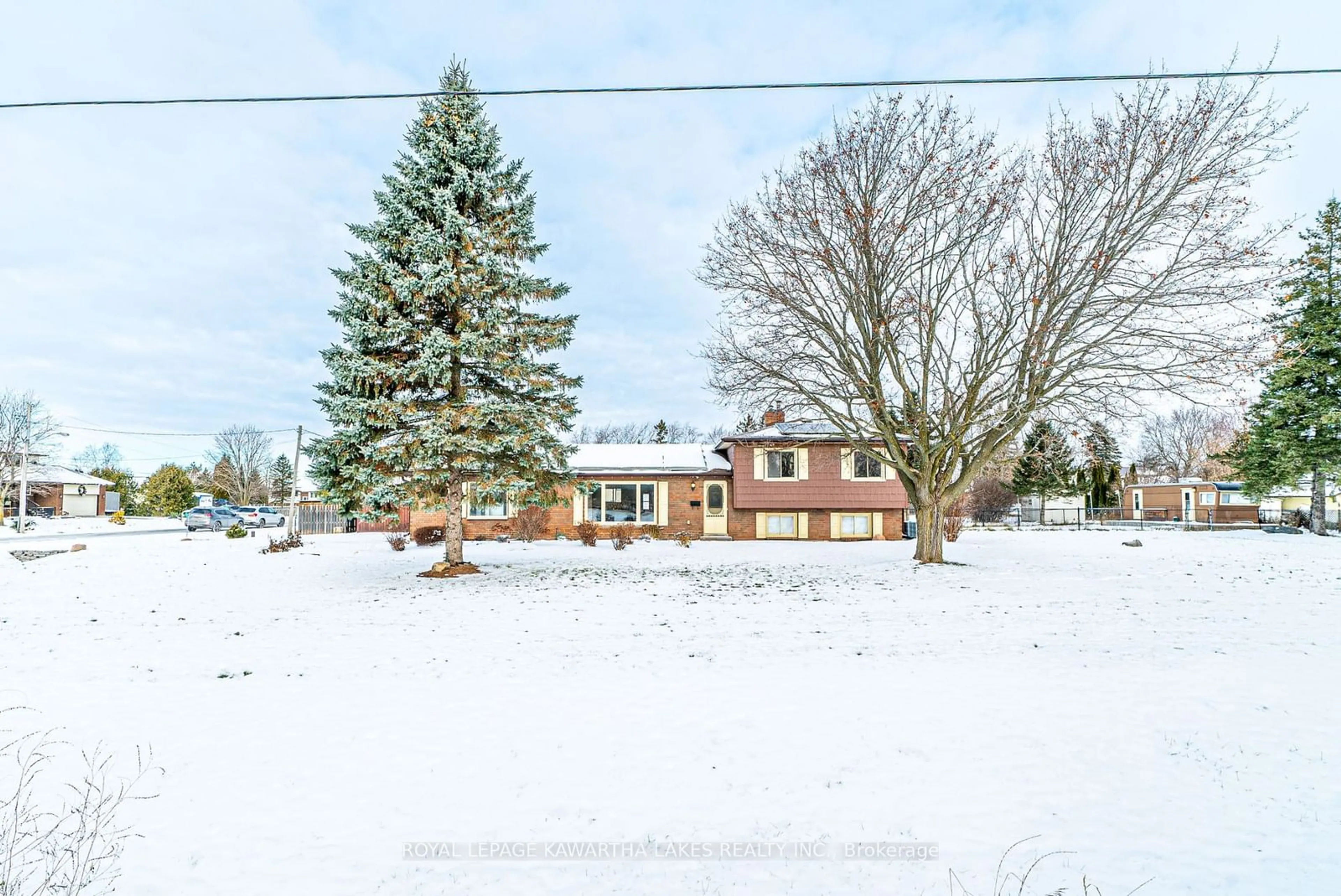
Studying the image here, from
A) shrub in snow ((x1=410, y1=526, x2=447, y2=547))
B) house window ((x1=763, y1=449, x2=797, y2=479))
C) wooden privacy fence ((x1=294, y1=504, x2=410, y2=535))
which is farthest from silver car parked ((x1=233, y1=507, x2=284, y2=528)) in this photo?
house window ((x1=763, y1=449, x2=797, y2=479))

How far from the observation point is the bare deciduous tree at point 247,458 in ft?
194

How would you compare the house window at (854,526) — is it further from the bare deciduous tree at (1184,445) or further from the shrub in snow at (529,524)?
the bare deciduous tree at (1184,445)

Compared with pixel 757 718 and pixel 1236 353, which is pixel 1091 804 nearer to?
pixel 757 718

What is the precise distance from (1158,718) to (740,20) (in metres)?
8.26

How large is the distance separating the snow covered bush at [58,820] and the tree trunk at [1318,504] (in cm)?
3375

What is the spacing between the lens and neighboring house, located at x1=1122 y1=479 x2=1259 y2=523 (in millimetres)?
39066

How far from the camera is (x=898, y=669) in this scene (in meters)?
6.53

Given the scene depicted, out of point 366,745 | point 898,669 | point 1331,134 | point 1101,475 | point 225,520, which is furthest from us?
point 1101,475

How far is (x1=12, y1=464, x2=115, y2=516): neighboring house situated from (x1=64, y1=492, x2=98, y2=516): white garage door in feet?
0.10

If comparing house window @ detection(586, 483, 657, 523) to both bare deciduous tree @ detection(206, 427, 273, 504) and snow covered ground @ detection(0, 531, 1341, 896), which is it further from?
bare deciduous tree @ detection(206, 427, 273, 504)

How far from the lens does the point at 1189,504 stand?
4288cm

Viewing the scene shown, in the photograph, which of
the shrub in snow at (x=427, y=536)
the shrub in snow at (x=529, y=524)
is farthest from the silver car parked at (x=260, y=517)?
the shrub in snow at (x=529, y=524)

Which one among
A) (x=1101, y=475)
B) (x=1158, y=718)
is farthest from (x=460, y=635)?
(x=1101, y=475)

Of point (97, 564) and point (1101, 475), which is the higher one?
point (1101, 475)
